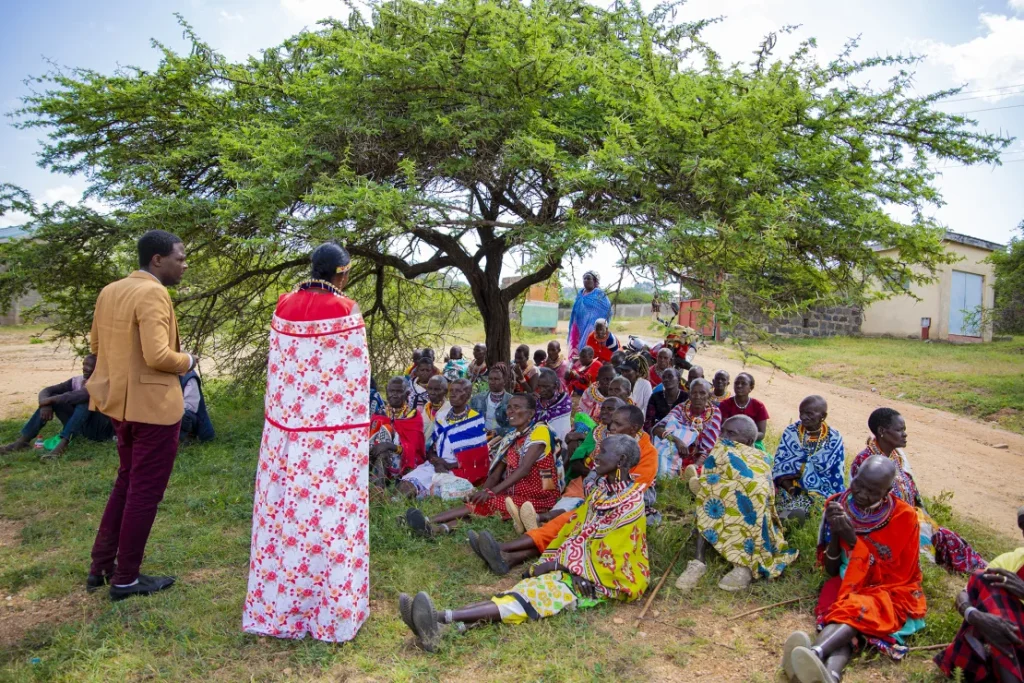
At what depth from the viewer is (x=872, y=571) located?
368 cm

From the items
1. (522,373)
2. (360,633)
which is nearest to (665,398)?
(522,373)

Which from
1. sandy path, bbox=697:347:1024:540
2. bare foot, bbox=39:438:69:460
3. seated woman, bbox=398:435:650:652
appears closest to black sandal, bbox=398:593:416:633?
seated woman, bbox=398:435:650:652

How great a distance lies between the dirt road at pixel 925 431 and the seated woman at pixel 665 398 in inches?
51.0

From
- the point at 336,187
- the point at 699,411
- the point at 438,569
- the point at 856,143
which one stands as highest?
the point at 856,143

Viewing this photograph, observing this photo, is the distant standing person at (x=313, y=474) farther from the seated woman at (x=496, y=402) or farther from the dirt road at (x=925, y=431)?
the dirt road at (x=925, y=431)

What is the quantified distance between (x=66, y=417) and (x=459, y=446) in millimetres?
4767

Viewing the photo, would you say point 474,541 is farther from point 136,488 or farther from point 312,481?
point 136,488

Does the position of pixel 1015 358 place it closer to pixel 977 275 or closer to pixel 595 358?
pixel 977 275

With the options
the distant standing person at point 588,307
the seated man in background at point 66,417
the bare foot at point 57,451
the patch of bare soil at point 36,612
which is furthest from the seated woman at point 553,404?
the bare foot at point 57,451

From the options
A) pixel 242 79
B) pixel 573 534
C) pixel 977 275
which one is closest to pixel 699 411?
pixel 573 534

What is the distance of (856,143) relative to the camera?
600cm

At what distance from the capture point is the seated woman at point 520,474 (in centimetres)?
510

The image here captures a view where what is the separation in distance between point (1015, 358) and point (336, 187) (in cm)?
1525

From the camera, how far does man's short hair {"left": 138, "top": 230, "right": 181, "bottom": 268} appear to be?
12.4 feet
